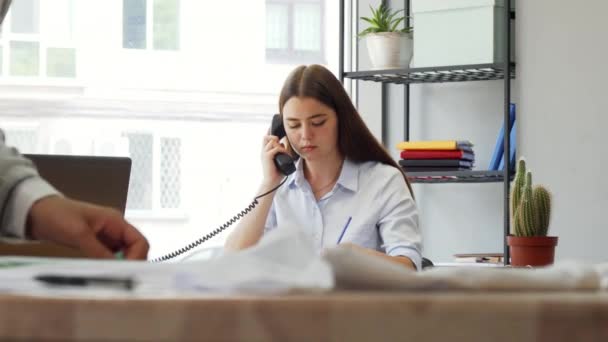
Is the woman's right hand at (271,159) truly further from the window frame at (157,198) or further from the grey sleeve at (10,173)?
the grey sleeve at (10,173)

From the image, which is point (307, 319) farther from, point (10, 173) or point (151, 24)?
point (151, 24)

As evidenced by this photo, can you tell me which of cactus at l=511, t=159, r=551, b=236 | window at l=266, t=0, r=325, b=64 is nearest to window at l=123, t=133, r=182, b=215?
window at l=266, t=0, r=325, b=64

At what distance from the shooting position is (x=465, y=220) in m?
4.07

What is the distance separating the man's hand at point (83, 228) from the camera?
2.68ft

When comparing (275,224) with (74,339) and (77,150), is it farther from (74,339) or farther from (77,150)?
(74,339)

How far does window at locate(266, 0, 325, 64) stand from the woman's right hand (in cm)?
216

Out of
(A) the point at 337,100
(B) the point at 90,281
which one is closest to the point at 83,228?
(B) the point at 90,281

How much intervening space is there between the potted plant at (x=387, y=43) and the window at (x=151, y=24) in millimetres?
1366

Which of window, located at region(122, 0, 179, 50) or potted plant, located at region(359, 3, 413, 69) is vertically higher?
window, located at region(122, 0, 179, 50)

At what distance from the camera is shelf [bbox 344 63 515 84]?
3789 millimetres

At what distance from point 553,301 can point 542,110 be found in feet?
10.7

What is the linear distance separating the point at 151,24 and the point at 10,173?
168 inches

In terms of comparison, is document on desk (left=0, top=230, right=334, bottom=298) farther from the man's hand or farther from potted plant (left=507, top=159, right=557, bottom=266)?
potted plant (left=507, top=159, right=557, bottom=266)

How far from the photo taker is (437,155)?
385 cm
